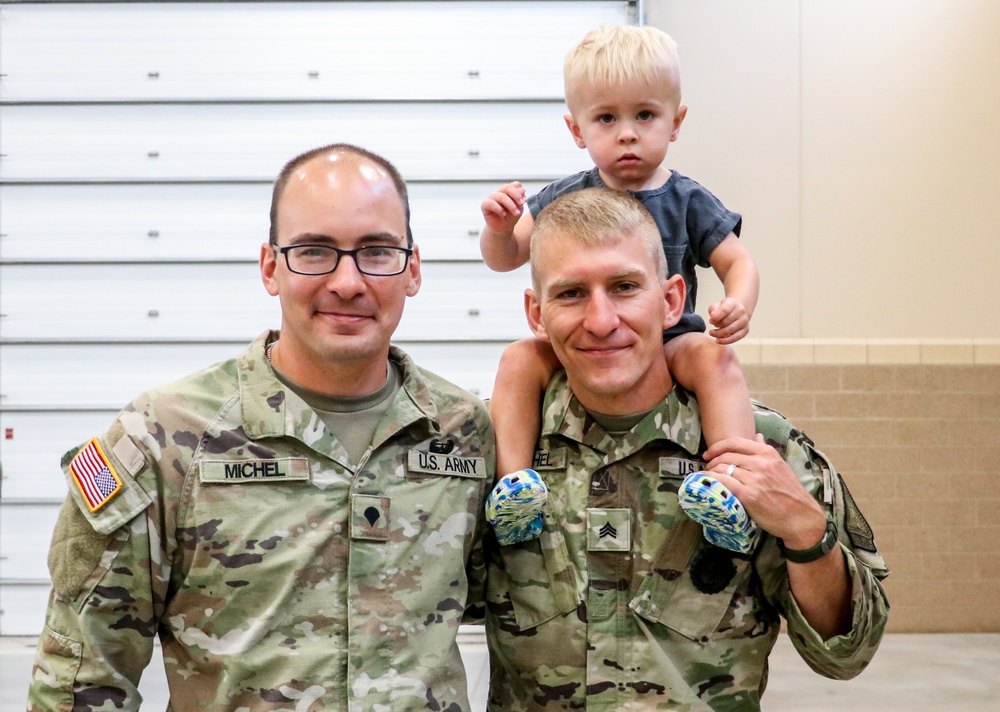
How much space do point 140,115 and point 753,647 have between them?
575cm

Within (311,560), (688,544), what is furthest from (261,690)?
(688,544)

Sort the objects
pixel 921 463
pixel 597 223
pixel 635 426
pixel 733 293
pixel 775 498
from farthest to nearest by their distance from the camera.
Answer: pixel 921 463
pixel 733 293
pixel 635 426
pixel 597 223
pixel 775 498

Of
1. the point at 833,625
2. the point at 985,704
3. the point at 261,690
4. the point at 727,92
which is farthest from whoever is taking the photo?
the point at 727,92

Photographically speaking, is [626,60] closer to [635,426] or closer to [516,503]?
[635,426]

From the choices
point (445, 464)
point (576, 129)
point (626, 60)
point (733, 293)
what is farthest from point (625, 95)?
point (445, 464)

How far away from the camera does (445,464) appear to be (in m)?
2.36

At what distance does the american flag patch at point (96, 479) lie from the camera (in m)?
2.10

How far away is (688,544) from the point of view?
2.35m

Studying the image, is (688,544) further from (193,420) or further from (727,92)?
(727,92)

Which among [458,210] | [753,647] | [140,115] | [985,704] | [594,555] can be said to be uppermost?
[140,115]

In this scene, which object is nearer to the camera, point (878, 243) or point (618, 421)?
point (618, 421)

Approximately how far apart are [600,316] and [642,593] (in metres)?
0.63

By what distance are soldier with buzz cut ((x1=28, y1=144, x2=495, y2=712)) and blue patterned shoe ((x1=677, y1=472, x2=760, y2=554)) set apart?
0.51 m

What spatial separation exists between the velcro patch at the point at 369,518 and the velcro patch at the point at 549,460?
1.34ft
